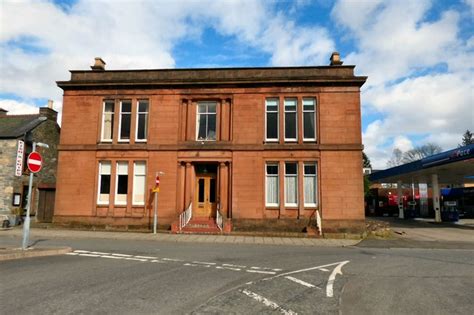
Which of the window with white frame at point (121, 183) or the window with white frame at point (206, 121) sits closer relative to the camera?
the window with white frame at point (121, 183)

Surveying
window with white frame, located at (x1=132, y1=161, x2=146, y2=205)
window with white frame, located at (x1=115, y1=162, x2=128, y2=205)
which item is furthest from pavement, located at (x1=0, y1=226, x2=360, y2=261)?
window with white frame, located at (x1=132, y1=161, x2=146, y2=205)

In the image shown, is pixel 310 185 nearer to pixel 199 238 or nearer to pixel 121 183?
pixel 199 238

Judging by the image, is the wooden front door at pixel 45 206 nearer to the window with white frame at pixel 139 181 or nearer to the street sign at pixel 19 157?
the street sign at pixel 19 157

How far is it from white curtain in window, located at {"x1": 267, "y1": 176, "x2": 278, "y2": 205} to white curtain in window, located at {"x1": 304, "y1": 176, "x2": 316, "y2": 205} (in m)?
1.67

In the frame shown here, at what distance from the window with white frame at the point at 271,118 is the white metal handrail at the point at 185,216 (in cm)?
617

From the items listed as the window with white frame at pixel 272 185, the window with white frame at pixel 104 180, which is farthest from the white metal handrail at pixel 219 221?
the window with white frame at pixel 104 180

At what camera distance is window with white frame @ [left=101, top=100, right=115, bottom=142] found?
22203 millimetres

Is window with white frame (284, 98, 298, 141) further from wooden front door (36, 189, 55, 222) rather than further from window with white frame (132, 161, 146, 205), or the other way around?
wooden front door (36, 189, 55, 222)

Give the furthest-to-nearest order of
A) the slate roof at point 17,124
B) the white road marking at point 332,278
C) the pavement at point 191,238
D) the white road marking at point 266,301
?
the slate roof at point 17,124 → the pavement at point 191,238 → the white road marking at point 332,278 → the white road marking at point 266,301

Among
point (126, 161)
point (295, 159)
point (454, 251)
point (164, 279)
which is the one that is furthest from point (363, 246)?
point (126, 161)

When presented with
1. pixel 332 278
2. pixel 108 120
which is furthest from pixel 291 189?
pixel 332 278

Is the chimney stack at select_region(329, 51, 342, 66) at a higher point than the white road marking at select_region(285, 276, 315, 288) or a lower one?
higher

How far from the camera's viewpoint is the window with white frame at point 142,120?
2195 centimetres

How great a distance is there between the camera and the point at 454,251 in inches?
579
